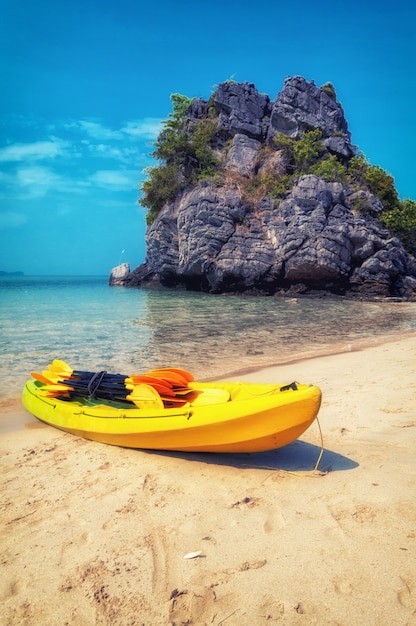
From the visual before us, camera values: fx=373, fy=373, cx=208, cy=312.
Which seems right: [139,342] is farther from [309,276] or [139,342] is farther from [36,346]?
[309,276]

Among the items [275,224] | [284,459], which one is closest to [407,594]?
[284,459]

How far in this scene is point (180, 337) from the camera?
1130cm

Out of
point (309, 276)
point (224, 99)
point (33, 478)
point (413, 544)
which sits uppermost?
point (224, 99)

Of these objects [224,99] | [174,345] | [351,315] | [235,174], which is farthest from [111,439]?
[224,99]

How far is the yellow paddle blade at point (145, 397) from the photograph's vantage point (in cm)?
431

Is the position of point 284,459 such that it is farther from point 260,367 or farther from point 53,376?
point 260,367

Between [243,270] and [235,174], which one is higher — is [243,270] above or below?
below

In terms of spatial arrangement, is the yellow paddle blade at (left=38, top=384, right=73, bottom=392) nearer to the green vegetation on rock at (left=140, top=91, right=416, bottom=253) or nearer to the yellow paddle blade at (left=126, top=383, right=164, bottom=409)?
the yellow paddle blade at (left=126, top=383, right=164, bottom=409)

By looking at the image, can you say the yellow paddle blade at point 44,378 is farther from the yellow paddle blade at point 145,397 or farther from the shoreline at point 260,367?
the yellow paddle blade at point 145,397

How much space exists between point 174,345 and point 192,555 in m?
7.76

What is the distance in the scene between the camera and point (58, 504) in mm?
3223

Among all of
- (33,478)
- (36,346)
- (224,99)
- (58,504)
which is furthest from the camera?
(224,99)

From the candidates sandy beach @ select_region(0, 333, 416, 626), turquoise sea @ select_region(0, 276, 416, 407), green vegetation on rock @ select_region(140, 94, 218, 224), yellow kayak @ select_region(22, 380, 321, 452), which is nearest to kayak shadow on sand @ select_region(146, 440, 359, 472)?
sandy beach @ select_region(0, 333, 416, 626)

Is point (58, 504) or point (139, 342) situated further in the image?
point (139, 342)
